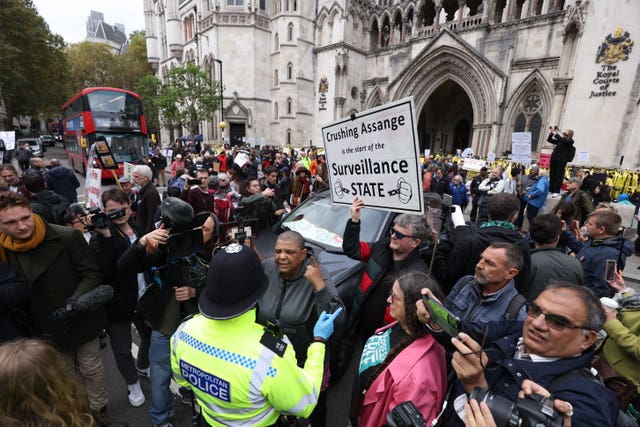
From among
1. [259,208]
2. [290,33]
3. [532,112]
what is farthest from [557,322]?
[290,33]

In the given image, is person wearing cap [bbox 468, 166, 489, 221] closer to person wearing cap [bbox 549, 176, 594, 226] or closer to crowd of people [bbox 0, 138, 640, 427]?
person wearing cap [bbox 549, 176, 594, 226]

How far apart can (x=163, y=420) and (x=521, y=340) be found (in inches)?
105

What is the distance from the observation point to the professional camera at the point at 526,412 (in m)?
0.92

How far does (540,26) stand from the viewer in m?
19.2

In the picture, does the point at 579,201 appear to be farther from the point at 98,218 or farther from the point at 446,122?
the point at 446,122

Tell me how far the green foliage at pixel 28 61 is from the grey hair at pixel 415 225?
3071 cm

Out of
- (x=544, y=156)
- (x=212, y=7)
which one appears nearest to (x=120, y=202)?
(x=544, y=156)

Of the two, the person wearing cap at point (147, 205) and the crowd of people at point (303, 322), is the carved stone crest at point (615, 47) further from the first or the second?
the person wearing cap at point (147, 205)

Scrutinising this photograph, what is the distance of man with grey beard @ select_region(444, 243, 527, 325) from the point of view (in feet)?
6.56

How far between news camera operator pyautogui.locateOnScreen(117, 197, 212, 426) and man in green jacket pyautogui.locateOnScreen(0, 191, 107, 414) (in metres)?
0.43

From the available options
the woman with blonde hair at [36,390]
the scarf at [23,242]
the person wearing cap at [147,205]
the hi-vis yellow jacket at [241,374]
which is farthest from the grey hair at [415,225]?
the person wearing cap at [147,205]

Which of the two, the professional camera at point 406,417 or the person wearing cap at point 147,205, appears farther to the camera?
the person wearing cap at point 147,205

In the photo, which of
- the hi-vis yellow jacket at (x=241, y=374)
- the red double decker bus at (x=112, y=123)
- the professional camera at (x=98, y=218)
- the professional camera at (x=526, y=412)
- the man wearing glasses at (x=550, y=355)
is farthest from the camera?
the red double decker bus at (x=112, y=123)

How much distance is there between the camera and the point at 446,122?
29.0 meters
